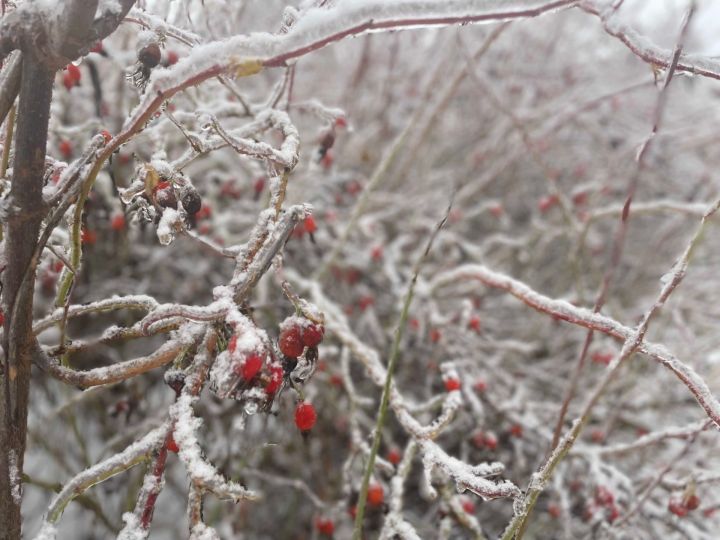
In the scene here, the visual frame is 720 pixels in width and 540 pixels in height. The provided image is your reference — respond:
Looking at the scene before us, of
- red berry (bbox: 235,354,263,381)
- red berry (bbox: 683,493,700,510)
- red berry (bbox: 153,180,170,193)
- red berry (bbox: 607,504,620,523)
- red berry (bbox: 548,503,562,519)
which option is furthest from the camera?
red berry (bbox: 548,503,562,519)

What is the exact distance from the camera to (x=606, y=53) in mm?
3512

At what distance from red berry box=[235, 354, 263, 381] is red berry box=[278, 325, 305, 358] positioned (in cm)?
8

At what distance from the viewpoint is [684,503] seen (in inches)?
41.0

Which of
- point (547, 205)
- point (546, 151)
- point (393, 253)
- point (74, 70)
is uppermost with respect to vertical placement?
point (546, 151)

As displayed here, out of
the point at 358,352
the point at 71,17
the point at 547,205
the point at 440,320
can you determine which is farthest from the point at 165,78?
the point at 547,205

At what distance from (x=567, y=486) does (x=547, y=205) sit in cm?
102

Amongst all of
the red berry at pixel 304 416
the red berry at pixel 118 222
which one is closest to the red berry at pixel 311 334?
the red berry at pixel 304 416

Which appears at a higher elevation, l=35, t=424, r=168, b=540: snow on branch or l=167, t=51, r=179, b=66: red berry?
l=167, t=51, r=179, b=66: red berry

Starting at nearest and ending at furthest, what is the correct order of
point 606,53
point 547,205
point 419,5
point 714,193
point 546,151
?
point 419,5 < point 547,205 < point 714,193 < point 546,151 < point 606,53

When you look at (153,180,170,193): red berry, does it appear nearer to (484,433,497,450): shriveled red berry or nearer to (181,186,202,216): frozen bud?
(181,186,202,216): frozen bud

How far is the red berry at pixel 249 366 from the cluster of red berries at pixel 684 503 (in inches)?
33.3

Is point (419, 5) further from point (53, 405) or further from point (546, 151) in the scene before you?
point (546, 151)

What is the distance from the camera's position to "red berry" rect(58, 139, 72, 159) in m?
1.41

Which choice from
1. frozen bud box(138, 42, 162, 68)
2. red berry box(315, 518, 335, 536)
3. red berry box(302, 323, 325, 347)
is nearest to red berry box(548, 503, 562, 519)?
red berry box(315, 518, 335, 536)
